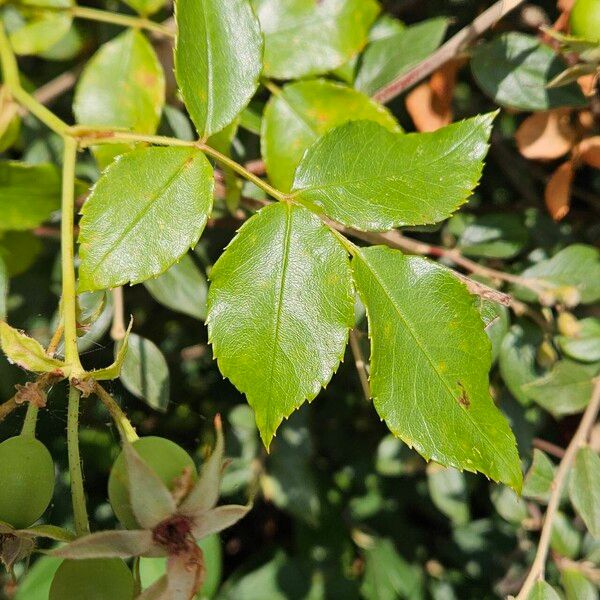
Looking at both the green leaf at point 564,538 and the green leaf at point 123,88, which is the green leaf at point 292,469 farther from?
the green leaf at point 123,88

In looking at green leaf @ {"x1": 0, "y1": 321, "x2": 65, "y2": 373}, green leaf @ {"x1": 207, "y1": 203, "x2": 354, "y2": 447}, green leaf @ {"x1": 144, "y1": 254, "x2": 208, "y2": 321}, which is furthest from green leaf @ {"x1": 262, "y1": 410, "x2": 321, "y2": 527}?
green leaf @ {"x1": 0, "y1": 321, "x2": 65, "y2": 373}

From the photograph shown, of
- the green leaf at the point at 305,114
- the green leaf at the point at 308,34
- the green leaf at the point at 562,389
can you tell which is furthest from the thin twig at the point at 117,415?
the green leaf at the point at 562,389

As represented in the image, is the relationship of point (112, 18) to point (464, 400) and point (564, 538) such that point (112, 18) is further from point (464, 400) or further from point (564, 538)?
point (564, 538)

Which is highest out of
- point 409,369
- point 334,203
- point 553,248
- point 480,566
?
point 334,203

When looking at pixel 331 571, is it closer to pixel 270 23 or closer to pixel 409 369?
pixel 409 369

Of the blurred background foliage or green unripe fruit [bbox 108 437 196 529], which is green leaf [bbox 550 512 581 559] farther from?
green unripe fruit [bbox 108 437 196 529]

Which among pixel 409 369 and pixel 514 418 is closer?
pixel 409 369

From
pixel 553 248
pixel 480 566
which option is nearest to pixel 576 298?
pixel 553 248
